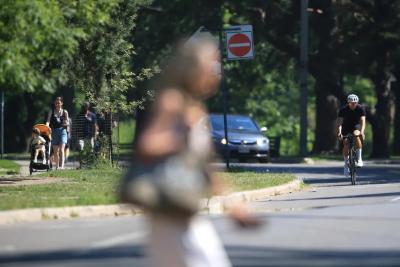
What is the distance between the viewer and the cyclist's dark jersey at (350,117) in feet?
75.3

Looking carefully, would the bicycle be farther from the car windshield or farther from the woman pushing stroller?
the car windshield

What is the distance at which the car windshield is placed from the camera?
3472 centimetres

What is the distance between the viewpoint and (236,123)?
118 feet

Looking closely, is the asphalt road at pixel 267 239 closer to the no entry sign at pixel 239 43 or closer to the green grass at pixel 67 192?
the green grass at pixel 67 192

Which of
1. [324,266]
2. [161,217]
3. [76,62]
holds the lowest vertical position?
[324,266]

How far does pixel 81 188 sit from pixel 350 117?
7040 millimetres

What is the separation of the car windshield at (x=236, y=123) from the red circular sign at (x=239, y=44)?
1152 centimetres

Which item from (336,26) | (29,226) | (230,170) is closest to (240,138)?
(336,26)

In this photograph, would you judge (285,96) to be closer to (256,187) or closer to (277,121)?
(277,121)

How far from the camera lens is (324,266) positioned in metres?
10.1

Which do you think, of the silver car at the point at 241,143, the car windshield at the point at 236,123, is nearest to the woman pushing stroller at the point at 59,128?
the silver car at the point at 241,143

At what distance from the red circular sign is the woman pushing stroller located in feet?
18.7

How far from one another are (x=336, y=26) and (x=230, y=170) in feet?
56.9

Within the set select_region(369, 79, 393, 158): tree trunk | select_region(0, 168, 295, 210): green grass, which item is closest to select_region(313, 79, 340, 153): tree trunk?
select_region(369, 79, 393, 158): tree trunk
